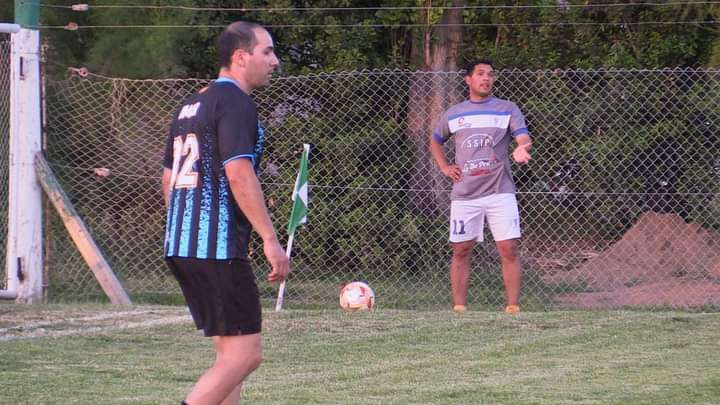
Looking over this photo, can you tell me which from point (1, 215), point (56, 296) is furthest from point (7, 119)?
point (56, 296)

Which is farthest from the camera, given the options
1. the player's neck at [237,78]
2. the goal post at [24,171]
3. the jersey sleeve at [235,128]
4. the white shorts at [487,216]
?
the goal post at [24,171]

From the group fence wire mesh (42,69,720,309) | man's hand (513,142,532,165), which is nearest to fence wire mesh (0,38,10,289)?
fence wire mesh (42,69,720,309)

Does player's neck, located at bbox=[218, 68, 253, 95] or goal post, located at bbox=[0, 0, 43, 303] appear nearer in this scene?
player's neck, located at bbox=[218, 68, 253, 95]

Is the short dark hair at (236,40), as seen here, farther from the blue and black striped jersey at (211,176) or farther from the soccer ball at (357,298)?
the soccer ball at (357,298)

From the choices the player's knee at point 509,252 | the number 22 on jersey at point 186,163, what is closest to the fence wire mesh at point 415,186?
the player's knee at point 509,252

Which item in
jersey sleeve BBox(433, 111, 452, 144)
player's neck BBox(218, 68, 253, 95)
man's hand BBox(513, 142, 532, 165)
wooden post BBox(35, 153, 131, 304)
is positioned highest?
player's neck BBox(218, 68, 253, 95)

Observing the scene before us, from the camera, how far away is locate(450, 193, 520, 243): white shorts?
8.38 meters

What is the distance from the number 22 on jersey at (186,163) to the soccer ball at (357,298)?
464 cm

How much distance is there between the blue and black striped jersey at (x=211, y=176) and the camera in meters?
3.93

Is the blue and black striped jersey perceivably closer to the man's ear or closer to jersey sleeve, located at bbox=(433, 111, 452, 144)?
the man's ear

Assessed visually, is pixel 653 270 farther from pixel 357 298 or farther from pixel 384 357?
pixel 384 357

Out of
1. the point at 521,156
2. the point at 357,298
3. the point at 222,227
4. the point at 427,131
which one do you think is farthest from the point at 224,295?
the point at 427,131

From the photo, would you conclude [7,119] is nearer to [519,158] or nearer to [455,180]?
[455,180]

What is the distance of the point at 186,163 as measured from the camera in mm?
4074
